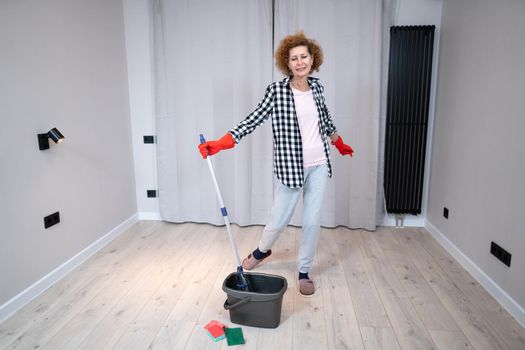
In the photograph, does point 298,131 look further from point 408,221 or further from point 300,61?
point 408,221

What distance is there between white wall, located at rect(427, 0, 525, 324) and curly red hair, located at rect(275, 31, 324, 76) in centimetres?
110

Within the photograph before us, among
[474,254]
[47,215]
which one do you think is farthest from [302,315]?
[47,215]

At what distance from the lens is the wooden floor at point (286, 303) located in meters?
1.80

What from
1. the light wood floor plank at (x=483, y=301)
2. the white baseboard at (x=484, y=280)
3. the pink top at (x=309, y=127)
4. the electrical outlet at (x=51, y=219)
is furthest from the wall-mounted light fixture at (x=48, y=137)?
the white baseboard at (x=484, y=280)

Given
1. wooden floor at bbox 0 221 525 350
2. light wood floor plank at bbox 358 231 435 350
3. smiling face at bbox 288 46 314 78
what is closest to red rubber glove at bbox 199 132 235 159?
smiling face at bbox 288 46 314 78

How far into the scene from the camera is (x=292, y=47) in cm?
209

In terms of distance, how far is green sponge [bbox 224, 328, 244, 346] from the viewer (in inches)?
70.2

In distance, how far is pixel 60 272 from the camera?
8.09 ft

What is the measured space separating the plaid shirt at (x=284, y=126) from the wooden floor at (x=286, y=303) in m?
0.77

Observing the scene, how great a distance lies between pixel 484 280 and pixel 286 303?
129 centimetres

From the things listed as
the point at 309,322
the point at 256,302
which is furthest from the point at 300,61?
the point at 309,322

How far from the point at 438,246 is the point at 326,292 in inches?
49.2

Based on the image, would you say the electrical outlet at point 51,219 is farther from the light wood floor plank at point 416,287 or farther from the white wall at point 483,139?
the white wall at point 483,139

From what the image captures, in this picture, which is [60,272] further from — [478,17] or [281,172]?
[478,17]
